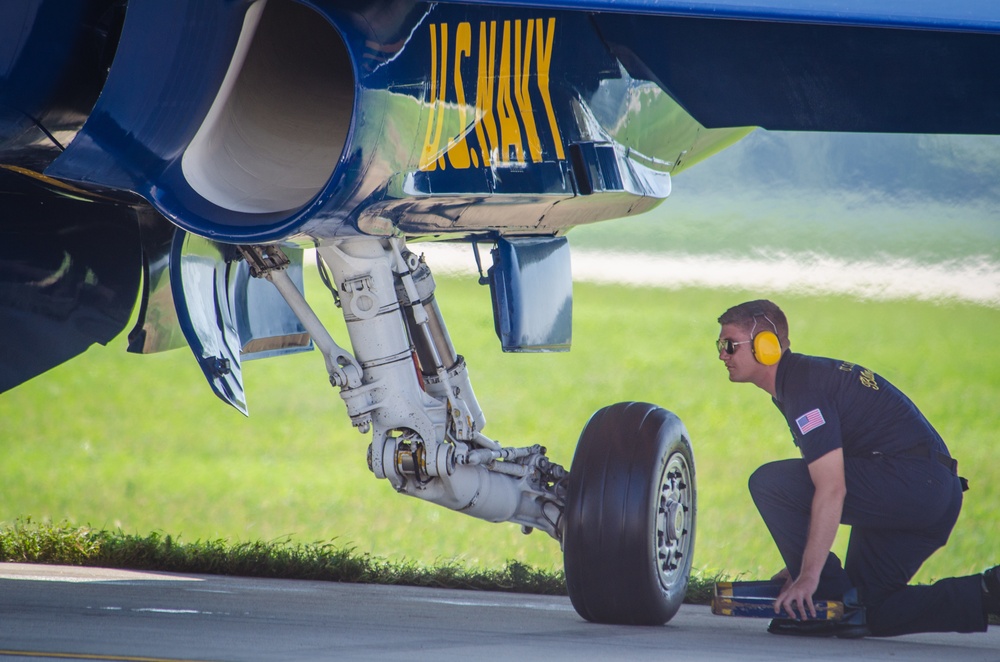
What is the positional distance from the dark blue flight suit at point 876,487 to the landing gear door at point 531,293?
108 cm

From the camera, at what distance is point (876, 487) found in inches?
162

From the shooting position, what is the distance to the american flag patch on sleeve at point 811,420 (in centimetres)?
400

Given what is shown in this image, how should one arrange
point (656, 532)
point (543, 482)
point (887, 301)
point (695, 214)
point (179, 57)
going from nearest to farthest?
point (179, 57) → point (656, 532) → point (543, 482) → point (887, 301) → point (695, 214)

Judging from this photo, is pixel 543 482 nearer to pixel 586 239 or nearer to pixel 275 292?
pixel 275 292

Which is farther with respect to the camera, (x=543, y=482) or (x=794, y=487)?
(x=543, y=482)

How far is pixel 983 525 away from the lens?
9.84 m

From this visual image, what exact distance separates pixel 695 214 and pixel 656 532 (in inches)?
287

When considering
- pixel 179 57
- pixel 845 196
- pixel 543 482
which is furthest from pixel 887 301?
pixel 179 57

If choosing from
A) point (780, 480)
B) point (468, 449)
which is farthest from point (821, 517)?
point (468, 449)

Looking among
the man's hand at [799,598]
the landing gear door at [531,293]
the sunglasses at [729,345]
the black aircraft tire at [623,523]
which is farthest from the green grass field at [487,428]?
the man's hand at [799,598]

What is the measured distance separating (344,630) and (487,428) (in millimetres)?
8321

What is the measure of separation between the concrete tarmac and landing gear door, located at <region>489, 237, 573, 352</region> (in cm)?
100

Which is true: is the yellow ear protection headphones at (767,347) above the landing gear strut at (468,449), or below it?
above

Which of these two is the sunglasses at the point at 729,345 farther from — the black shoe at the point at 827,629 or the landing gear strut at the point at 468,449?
the black shoe at the point at 827,629
